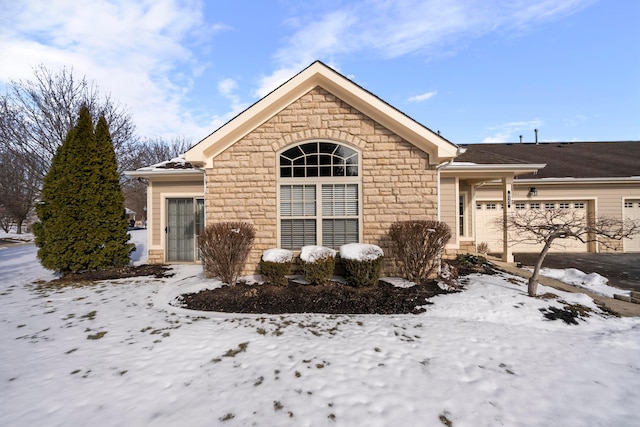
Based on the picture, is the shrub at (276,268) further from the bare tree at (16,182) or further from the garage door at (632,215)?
the bare tree at (16,182)

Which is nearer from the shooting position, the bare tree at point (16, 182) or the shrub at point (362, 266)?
the shrub at point (362, 266)

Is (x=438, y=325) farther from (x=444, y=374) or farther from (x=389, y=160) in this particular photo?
(x=389, y=160)

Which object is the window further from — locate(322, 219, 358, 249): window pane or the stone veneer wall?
locate(322, 219, 358, 249): window pane

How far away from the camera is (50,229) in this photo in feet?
24.0

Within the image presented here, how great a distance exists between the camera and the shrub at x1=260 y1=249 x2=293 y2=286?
18.6ft

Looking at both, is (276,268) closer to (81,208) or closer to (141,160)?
(81,208)

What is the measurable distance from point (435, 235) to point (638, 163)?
14131 millimetres

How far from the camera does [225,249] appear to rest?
→ 18.8 ft


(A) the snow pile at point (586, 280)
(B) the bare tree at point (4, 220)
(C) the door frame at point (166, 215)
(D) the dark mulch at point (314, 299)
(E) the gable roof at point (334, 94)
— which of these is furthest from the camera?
(B) the bare tree at point (4, 220)

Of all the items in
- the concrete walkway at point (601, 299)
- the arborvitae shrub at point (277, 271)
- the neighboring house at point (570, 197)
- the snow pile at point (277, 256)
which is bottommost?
the concrete walkway at point (601, 299)

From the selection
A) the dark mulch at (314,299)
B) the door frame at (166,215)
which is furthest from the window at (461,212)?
the door frame at (166,215)

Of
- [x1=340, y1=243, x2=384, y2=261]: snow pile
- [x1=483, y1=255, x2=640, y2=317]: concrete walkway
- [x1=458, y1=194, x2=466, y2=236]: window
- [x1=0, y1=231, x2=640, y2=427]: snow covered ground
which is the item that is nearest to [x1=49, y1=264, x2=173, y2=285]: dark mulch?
Result: [x1=0, y1=231, x2=640, y2=427]: snow covered ground

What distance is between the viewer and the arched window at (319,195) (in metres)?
6.52

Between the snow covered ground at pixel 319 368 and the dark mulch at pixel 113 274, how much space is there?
2266mm
